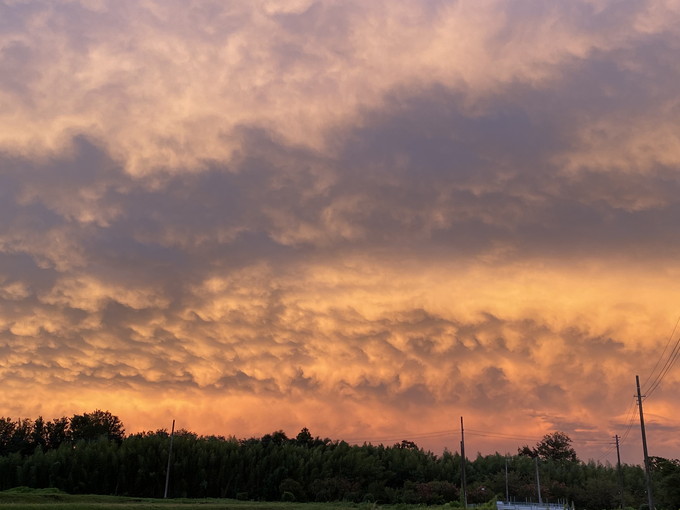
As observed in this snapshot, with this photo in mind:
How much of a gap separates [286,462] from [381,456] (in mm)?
14558

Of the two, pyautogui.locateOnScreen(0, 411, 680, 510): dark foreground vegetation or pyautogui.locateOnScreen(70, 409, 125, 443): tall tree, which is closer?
pyautogui.locateOnScreen(0, 411, 680, 510): dark foreground vegetation

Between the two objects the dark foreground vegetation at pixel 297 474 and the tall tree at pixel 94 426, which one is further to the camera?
the tall tree at pixel 94 426

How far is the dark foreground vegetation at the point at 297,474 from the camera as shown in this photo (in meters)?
67.4

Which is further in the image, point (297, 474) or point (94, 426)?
point (94, 426)

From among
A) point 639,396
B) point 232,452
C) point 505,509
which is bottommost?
point 505,509

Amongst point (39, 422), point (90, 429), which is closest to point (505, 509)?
point (90, 429)

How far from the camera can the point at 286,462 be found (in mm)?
76062

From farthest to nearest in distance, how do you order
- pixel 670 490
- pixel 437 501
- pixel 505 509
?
1. pixel 437 501
2. pixel 670 490
3. pixel 505 509

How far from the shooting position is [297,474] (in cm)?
7444

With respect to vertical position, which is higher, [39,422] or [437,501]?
[39,422]

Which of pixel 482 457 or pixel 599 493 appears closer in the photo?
pixel 599 493

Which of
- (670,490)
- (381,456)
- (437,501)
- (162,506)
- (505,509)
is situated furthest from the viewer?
(381,456)

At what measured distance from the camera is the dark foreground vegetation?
67438 millimetres

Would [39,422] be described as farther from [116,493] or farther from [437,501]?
[437,501]
